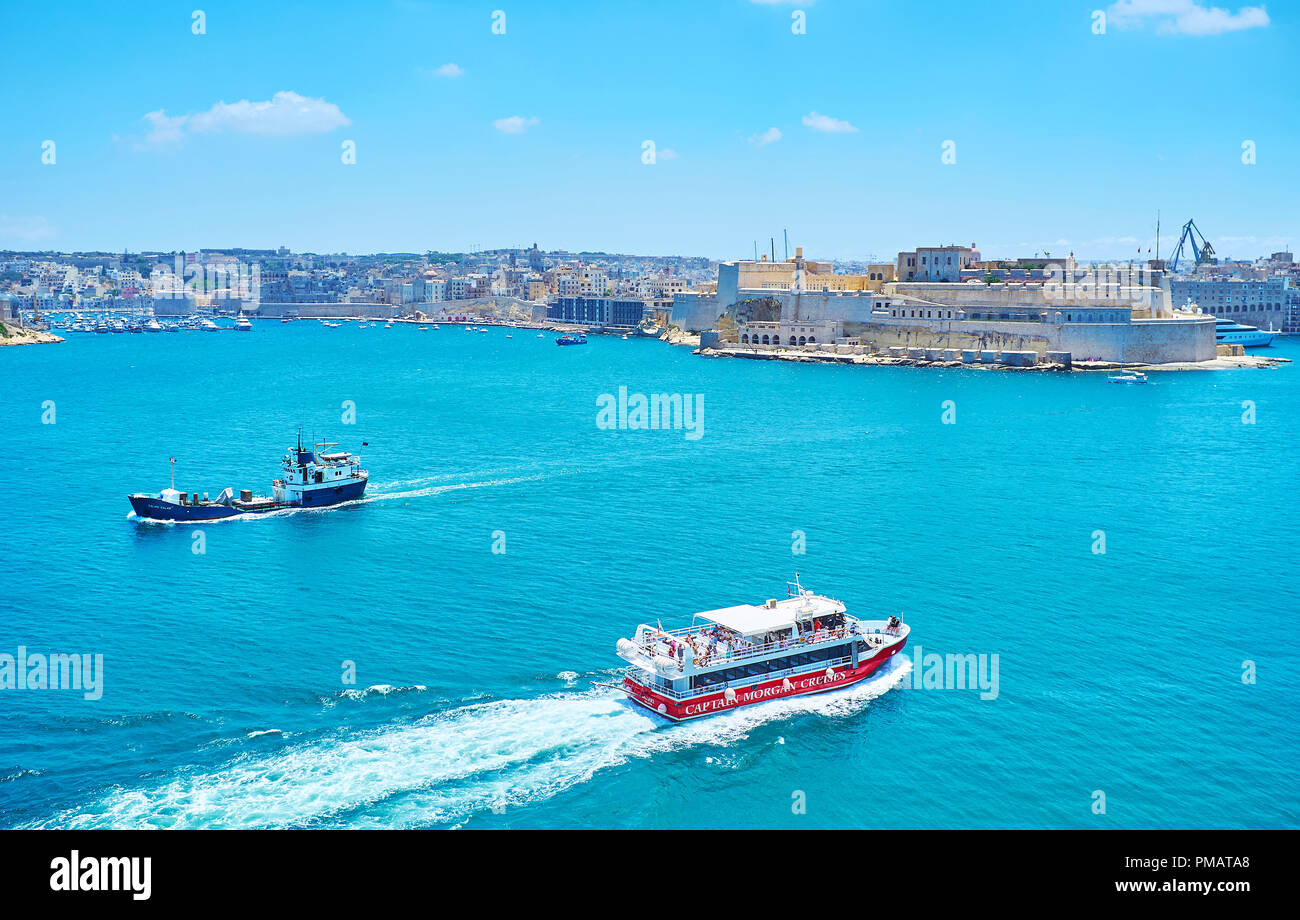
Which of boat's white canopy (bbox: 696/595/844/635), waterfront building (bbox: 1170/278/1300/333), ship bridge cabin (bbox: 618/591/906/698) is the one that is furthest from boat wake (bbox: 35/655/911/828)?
waterfront building (bbox: 1170/278/1300/333)

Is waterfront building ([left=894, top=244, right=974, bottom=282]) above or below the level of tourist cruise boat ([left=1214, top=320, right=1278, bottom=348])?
above

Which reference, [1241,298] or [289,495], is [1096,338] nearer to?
[1241,298]

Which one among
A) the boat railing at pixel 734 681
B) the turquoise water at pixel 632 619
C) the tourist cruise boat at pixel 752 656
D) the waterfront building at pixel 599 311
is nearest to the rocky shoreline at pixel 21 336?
the waterfront building at pixel 599 311

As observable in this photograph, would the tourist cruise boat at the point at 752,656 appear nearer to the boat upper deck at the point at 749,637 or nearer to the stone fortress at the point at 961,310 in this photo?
the boat upper deck at the point at 749,637

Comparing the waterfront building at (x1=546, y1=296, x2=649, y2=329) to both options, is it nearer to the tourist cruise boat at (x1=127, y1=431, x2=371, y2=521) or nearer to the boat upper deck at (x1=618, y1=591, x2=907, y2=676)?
the tourist cruise boat at (x1=127, y1=431, x2=371, y2=521)

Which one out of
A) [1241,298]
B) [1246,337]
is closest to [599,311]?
[1241,298]

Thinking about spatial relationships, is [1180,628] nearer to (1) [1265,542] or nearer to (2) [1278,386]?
(1) [1265,542]

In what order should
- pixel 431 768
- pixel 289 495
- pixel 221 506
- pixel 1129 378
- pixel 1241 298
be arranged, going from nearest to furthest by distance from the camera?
pixel 431 768 < pixel 221 506 < pixel 289 495 < pixel 1129 378 < pixel 1241 298
